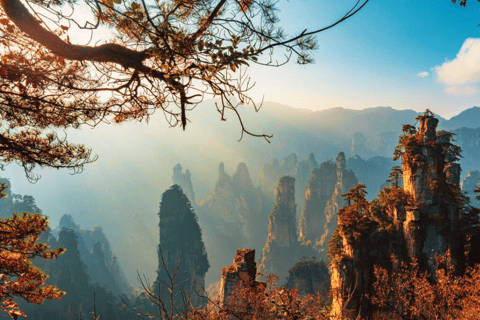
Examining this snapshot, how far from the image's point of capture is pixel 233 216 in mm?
85562

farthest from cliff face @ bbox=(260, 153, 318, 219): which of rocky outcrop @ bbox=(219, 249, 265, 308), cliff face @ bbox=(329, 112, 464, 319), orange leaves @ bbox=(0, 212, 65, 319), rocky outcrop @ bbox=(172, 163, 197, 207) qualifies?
orange leaves @ bbox=(0, 212, 65, 319)

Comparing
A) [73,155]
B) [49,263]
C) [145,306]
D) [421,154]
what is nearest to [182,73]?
[73,155]

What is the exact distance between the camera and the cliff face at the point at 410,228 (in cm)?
1508

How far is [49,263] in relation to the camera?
37094 mm

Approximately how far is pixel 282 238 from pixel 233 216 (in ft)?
85.0

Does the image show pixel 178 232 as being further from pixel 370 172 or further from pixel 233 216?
pixel 370 172

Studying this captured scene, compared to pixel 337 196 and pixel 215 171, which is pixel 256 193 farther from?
pixel 215 171

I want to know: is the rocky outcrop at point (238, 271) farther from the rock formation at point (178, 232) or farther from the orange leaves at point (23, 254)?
the rock formation at point (178, 232)

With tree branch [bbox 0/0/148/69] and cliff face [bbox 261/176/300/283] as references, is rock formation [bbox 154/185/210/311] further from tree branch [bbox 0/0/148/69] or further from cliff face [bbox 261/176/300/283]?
tree branch [bbox 0/0/148/69]

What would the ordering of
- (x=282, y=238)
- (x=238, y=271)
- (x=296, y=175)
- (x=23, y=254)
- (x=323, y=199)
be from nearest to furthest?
1. (x=23, y=254)
2. (x=238, y=271)
3. (x=282, y=238)
4. (x=323, y=199)
5. (x=296, y=175)

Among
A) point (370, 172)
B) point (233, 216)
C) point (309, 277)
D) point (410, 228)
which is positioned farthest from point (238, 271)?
point (370, 172)

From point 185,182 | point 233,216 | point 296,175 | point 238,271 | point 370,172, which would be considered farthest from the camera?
point 370,172

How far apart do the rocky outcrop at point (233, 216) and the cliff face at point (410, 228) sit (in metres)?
67.7

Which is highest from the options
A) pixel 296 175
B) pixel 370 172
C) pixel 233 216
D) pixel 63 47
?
pixel 370 172
